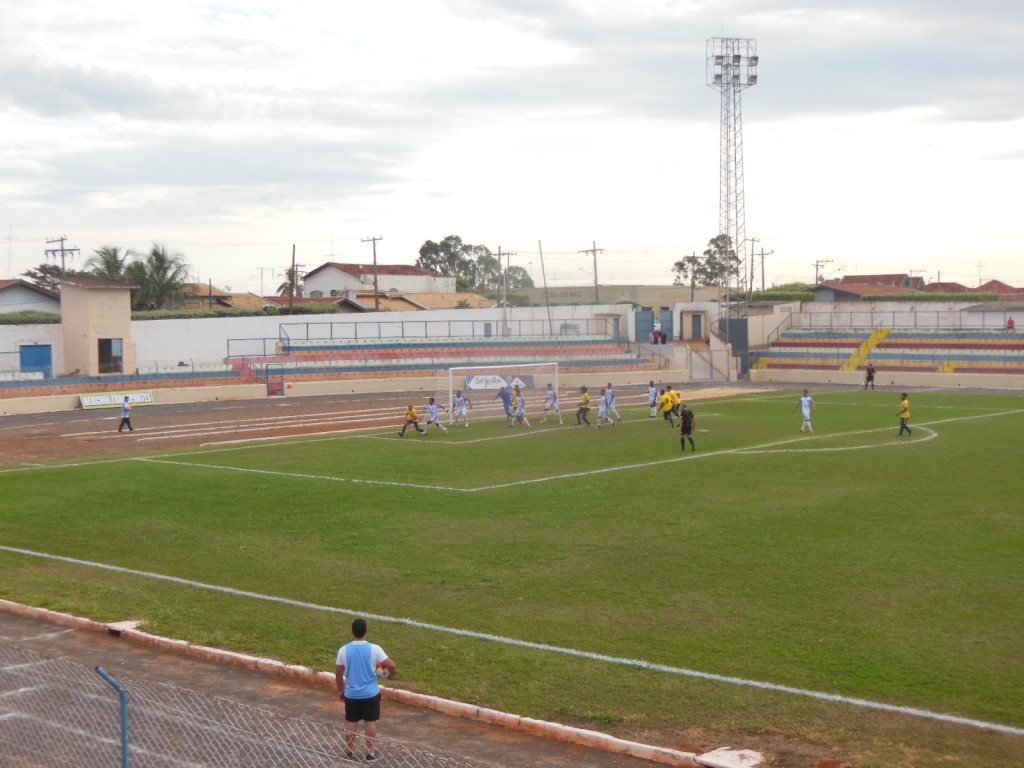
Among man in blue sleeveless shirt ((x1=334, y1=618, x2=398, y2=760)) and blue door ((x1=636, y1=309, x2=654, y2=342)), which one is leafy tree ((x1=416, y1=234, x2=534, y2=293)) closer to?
blue door ((x1=636, y1=309, x2=654, y2=342))

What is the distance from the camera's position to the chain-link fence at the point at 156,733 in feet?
Answer: 29.8

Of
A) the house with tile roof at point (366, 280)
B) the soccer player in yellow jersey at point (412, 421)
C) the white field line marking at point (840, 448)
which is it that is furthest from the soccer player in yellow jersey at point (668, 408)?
the house with tile roof at point (366, 280)

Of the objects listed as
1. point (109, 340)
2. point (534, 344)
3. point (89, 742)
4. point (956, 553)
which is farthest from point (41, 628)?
point (534, 344)

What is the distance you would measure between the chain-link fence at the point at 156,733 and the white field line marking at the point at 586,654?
3.33 m

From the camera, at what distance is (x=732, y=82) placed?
74.1 metres

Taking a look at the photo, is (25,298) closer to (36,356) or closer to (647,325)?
(36,356)

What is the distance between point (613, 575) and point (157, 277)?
68.9 meters

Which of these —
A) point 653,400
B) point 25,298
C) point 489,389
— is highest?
point 25,298

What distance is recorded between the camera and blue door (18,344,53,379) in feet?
189

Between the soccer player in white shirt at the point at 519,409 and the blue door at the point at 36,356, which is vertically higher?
the blue door at the point at 36,356

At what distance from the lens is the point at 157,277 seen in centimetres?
7856

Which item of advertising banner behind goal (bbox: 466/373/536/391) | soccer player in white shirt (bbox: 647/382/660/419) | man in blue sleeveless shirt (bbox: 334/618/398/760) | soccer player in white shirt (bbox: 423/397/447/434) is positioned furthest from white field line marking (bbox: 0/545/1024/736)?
soccer player in white shirt (bbox: 647/382/660/419)

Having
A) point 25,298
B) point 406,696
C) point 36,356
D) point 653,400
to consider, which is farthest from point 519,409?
point 25,298

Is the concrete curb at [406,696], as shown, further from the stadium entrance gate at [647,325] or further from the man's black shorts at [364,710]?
the stadium entrance gate at [647,325]
